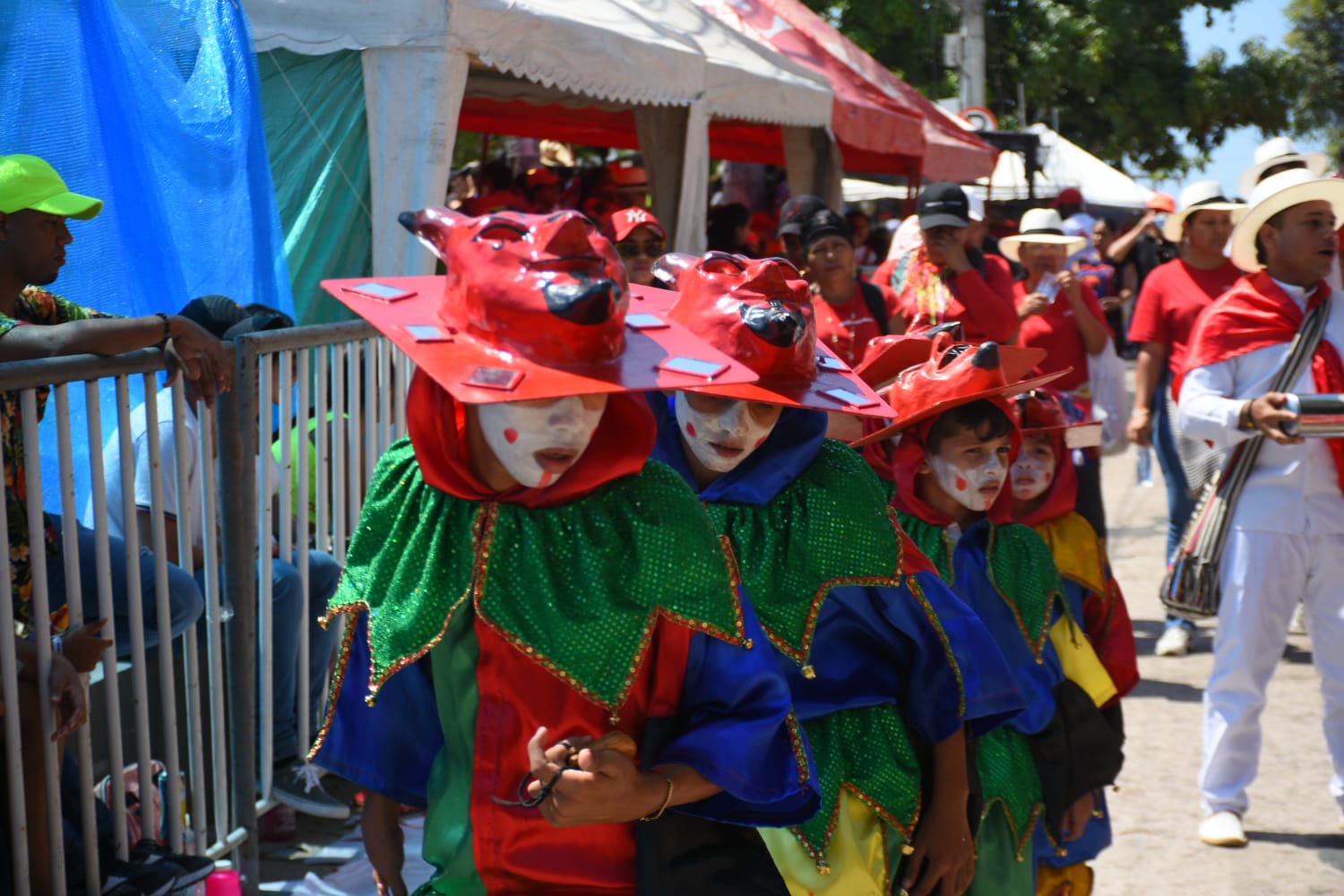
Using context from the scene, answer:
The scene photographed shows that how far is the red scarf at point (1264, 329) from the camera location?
16.9 feet

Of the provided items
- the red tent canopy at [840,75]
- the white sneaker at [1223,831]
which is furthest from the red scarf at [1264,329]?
the red tent canopy at [840,75]

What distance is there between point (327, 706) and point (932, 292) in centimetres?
505

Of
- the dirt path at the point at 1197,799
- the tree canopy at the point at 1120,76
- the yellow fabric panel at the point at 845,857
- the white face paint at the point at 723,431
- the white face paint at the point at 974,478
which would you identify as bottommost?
the dirt path at the point at 1197,799

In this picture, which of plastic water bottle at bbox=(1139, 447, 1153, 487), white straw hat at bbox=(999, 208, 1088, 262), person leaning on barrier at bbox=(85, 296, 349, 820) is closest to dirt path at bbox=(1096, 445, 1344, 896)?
white straw hat at bbox=(999, 208, 1088, 262)

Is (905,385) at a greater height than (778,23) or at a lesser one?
lesser

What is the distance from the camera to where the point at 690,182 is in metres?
8.84

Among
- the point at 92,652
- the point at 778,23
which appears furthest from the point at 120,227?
the point at 778,23

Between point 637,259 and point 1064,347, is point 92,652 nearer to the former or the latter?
point 637,259

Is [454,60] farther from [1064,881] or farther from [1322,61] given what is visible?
[1322,61]

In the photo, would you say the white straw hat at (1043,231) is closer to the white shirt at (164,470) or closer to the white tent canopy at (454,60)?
the white tent canopy at (454,60)

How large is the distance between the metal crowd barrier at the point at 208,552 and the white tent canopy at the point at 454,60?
147 centimetres

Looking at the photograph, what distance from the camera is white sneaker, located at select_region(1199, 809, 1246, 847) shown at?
5305 millimetres

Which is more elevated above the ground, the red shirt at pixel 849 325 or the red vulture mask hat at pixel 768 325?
the red vulture mask hat at pixel 768 325

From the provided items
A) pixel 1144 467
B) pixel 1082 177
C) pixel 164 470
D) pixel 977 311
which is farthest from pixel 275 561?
pixel 1082 177
